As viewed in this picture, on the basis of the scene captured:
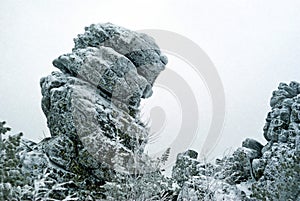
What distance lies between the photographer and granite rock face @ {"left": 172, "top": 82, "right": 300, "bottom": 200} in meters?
13.7

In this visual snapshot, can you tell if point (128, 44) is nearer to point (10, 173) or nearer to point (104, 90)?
point (104, 90)

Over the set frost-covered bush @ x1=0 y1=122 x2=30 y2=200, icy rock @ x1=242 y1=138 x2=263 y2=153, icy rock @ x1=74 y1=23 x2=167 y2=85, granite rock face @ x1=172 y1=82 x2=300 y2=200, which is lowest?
frost-covered bush @ x1=0 y1=122 x2=30 y2=200

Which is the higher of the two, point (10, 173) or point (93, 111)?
point (93, 111)

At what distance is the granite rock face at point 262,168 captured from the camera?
13.7 metres

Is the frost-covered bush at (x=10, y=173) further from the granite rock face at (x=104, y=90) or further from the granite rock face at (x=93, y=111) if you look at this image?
the granite rock face at (x=104, y=90)

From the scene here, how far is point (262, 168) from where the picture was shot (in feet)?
72.7

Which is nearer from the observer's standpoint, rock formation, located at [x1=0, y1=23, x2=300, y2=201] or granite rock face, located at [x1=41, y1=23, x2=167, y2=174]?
rock formation, located at [x1=0, y1=23, x2=300, y2=201]

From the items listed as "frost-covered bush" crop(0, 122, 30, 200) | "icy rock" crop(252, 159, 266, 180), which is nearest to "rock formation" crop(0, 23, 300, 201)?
"icy rock" crop(252, 159, 266, 180)

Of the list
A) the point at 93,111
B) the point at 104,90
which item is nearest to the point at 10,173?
the point at 93,111

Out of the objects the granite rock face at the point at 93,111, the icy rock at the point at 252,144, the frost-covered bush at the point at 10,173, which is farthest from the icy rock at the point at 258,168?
the frost-covered bush at the point at 10,173

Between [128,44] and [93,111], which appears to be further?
[128,44]

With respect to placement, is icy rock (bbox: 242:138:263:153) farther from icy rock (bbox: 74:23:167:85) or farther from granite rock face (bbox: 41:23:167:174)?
icy rock (bbox: 74:23:167:85)

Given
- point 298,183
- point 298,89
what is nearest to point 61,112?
point 298,183

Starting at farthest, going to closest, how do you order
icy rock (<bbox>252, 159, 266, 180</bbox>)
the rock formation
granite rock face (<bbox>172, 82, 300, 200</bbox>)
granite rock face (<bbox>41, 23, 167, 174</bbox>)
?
1. icy rock (<bbox>252, 159, 266, 180</bbox>)
2. granite rock face (<bbox>41, 23, 167, 174</bbox>)
3. granite rock face (<bbox>172, 82, 300, 200</bbox>)
4. the rock formation
